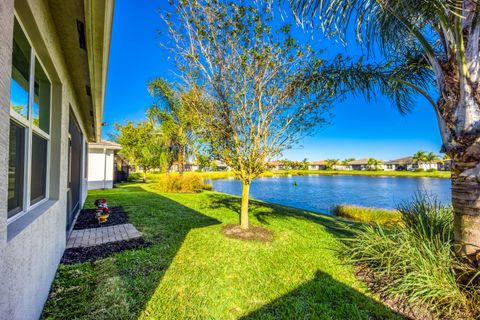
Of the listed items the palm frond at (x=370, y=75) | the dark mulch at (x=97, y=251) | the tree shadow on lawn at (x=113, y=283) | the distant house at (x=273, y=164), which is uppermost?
the palm frond at (x=370, y=75)

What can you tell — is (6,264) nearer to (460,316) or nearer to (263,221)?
(460,316)

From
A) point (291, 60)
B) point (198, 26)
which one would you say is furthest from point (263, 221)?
point (198, 26)

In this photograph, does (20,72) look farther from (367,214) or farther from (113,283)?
(367,214)

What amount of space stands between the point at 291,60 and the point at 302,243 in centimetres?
428

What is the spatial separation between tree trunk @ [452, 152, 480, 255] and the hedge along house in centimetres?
455

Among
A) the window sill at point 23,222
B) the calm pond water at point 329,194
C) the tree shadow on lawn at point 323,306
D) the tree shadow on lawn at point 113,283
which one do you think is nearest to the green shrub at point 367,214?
the calm pond water at point 329,194

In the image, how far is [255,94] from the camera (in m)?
5.38

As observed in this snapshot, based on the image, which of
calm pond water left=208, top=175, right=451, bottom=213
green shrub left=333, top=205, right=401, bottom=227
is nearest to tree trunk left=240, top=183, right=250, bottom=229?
calm pond water left=208, top=175, right=451, bottom=213

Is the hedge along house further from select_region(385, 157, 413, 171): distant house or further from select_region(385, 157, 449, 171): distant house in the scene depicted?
select_region(385, 157, 413, 171): distant house

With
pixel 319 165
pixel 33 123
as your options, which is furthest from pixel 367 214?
pixel 319 165

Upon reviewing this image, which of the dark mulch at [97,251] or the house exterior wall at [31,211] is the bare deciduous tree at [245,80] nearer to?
the dark mulch at [97,251]

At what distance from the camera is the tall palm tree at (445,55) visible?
9.52 feet

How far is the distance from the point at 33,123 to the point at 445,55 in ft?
19.1

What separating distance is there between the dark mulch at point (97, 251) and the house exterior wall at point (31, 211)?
31.1 inches
